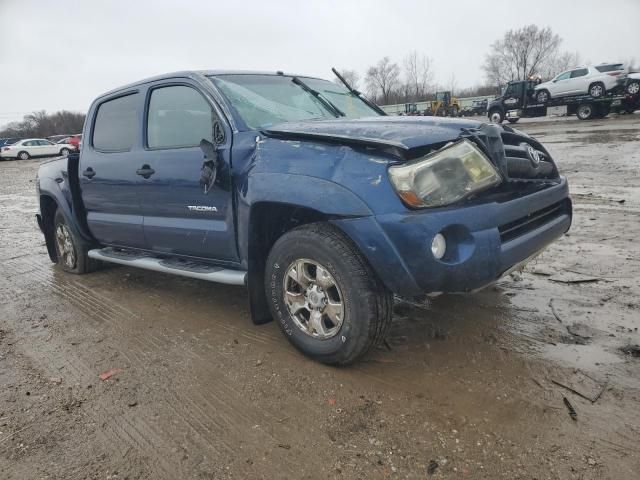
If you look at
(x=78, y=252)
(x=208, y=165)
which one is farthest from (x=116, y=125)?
(x=208, y=165)

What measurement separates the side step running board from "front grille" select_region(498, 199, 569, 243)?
161cm

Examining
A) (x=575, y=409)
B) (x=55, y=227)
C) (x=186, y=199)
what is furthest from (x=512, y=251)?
(x=55, y=227)

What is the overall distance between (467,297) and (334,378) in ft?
5.12

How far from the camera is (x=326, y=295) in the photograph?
274cm

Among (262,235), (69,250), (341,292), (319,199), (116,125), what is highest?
(116,125)

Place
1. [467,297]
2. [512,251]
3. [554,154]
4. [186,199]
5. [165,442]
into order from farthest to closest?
[554,154] < [467,297] < [186,199] < [512,251] < [165,442]

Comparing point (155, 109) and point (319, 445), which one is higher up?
point (155, 109)

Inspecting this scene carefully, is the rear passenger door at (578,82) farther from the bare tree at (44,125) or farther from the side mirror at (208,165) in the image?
the bare tree at (44,125)

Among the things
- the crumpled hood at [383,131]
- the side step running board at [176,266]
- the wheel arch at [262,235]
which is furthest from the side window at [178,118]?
the side step running board at [176,266]

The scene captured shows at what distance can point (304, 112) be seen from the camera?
3.62 metres

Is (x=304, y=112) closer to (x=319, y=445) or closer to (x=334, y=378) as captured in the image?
(x=334, y=378)

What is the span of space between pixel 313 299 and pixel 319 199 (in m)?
0.60

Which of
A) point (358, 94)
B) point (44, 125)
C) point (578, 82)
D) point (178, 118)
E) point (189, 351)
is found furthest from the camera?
point (44, 125)

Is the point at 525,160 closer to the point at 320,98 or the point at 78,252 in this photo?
the point at 320,98
